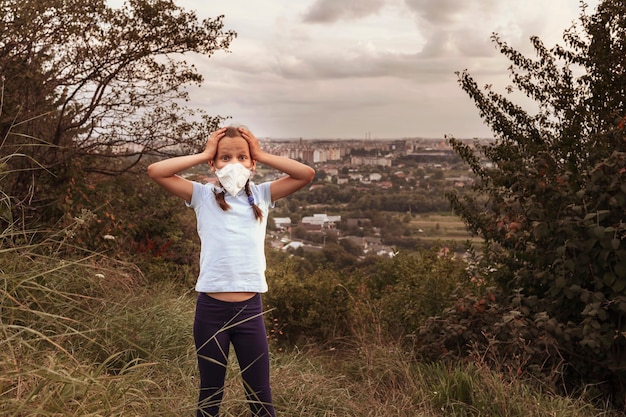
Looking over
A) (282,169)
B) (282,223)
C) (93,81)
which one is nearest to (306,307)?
(93,81)

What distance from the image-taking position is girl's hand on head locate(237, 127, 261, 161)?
2.77m

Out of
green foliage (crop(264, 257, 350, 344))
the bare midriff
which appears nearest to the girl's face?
the bare midriff

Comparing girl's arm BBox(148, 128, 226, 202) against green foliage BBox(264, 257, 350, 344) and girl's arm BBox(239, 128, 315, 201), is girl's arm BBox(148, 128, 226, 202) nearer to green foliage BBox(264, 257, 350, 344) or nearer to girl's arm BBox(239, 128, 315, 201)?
girl's arm BBox(239, 128, 315, 201)

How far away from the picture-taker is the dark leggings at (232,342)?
103 inches

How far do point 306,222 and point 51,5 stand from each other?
599 inches

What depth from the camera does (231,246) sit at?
8.63ft

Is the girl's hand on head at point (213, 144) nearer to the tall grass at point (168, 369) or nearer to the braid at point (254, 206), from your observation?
the braid at point (254, 206)

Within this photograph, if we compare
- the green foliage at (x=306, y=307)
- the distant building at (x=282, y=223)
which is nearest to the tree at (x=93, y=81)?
the green foliage at (x=306, y=307)

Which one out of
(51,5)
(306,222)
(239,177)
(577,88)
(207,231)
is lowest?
(306,222)

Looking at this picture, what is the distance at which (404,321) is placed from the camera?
22.8 ft

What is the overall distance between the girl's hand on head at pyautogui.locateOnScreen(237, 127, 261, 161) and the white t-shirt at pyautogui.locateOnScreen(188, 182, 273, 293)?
16cm

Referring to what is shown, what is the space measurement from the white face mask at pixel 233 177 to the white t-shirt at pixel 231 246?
0.18 feet

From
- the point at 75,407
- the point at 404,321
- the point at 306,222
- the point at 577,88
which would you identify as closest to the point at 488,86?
the point at 577,88

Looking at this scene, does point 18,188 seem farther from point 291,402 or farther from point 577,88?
point 577,88
